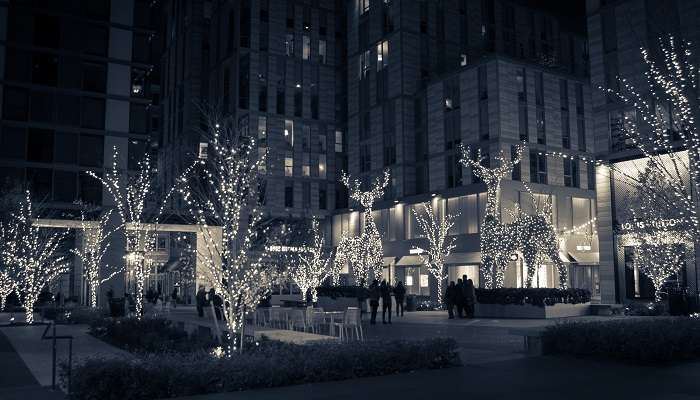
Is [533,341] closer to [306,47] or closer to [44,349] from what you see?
[44,349]

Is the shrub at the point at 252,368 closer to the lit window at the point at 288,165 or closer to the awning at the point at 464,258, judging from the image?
the awning at the point at 464,258

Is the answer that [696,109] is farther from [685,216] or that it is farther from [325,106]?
[325,106]

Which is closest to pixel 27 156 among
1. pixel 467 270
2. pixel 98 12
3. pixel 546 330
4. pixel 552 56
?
pixel 98 12

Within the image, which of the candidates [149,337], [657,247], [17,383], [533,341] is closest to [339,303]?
[657,247]

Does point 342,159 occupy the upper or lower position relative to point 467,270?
upper

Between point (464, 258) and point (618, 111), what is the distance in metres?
16.1

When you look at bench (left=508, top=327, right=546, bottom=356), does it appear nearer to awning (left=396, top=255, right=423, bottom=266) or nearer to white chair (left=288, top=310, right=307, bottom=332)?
white chair (left=288, top=310, right=307, bottom=332)

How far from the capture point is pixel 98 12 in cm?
4628

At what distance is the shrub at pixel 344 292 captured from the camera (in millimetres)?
35062

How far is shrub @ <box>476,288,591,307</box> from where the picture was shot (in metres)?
27.5

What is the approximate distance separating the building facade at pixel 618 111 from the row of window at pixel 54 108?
1182 inches

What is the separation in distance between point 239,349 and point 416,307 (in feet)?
82.2

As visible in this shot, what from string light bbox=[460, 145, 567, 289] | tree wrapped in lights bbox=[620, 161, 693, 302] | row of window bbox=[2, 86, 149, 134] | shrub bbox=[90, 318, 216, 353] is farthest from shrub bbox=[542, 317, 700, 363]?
row of window bbox=[2, 86, 149, 134]

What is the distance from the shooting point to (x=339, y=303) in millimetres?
35438
